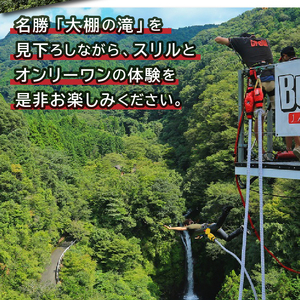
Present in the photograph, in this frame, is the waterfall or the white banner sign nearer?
the white banner sign

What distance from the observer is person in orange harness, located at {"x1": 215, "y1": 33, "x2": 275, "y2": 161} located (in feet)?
9.66

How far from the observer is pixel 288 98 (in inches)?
106

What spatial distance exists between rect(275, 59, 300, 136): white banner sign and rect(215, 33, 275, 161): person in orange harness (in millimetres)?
199

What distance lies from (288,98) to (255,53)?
1.85 feet

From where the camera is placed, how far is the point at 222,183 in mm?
15633

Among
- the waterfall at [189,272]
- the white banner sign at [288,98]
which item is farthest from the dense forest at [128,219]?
the white banner sign at [288,98]

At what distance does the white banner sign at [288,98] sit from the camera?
2646mm

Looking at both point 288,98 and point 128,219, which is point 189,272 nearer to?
point 128,219

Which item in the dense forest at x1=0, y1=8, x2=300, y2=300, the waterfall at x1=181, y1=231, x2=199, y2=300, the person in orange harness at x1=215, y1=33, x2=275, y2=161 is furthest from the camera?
the waterfall at x1=181, y1=231, x2=199, y2=300

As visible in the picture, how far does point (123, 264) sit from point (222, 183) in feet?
18.3

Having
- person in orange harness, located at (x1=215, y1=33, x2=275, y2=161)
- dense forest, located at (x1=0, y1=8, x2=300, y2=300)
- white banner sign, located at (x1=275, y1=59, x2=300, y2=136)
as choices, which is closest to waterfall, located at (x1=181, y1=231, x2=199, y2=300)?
dense forest, located at (x1=0, y1=8, x2=300, y2=300)

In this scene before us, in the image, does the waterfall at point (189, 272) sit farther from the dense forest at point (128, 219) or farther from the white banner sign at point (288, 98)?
the white banner sign at point (288, 98)

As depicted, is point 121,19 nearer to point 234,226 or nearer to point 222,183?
point 234,226

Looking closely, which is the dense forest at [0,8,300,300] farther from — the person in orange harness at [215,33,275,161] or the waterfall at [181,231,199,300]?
the person in orange harness at [215,33,275,161]
